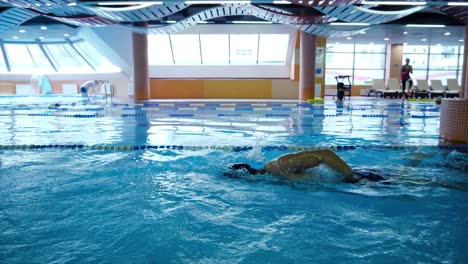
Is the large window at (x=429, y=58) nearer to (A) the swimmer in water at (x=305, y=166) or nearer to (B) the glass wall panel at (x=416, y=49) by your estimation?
(B) the glass wall panel at (x=416, y=49)

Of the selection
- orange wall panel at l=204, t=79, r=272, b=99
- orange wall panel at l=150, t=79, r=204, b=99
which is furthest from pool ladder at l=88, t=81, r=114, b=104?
orange wall panel at l=204, t=79, r=272, b=99

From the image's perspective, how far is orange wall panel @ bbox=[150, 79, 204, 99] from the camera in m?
19.3

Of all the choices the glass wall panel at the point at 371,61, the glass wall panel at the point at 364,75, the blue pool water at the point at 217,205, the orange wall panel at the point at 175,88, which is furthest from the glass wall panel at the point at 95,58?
the blue pool water at the point at 217,205

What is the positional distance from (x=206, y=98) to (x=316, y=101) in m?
6.36

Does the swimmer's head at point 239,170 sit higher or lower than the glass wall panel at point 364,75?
lower

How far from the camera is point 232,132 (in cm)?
641

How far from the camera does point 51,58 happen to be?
24.7 meters

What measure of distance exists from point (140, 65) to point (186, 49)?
199 inches

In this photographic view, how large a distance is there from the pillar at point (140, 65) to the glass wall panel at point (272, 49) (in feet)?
22.6

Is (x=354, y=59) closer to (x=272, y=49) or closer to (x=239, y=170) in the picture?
(x=272, y=49)

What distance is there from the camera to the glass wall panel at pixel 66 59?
949 inches

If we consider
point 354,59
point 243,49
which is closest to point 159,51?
point 243,49

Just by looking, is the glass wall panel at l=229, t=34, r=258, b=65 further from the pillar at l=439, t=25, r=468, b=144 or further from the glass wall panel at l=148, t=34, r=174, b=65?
the pillar at l=439, t=25, r=468, b=144

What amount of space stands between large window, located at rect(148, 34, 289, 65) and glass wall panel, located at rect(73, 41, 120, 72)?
368 cm
